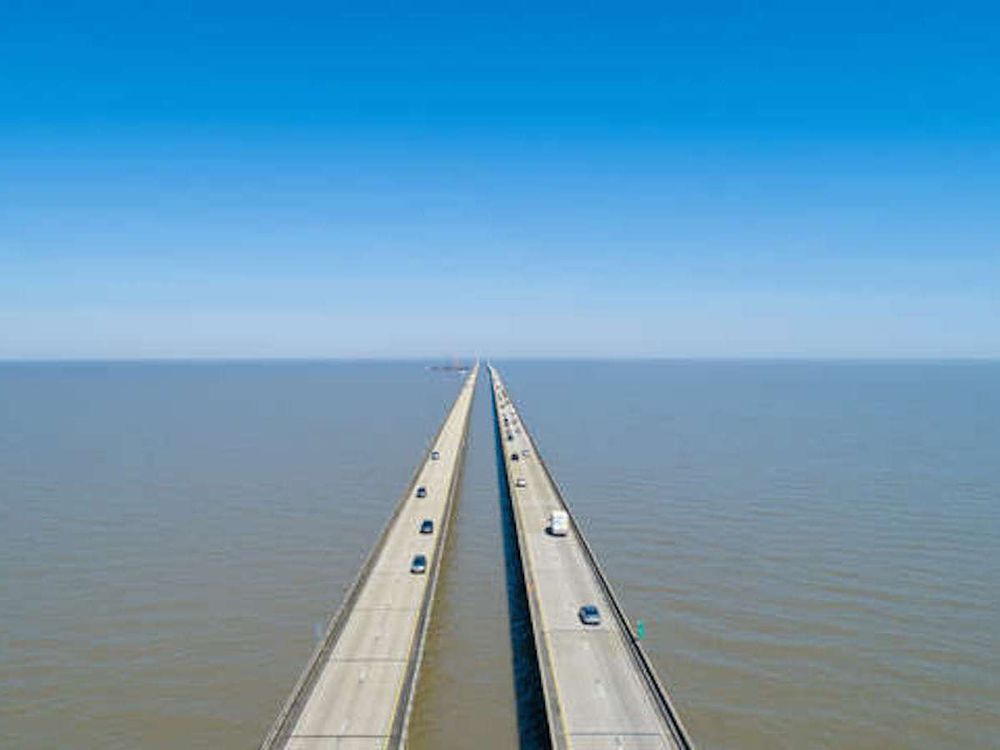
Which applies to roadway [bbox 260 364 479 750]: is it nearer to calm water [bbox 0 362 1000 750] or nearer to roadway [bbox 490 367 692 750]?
calm water [bbox 0 362 1000 750]

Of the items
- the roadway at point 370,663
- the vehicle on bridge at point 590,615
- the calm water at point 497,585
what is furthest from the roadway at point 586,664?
the roadway at point 370,663

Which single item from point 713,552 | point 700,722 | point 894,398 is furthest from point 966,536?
point 894,398

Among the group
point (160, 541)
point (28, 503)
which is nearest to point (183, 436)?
point (28, 503)

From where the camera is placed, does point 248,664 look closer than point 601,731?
No

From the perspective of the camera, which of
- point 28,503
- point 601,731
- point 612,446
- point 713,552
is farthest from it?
point 612,446

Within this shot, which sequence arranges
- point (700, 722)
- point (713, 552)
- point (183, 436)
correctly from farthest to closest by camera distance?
point (183, 436), point (713, 552), point (700, 722)

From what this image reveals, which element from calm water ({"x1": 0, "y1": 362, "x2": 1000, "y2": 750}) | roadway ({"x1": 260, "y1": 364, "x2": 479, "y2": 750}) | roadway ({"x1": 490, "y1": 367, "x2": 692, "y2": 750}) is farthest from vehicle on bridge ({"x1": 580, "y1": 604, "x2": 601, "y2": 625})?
roadway ({"x1": 260, "y1": 364, "x2": 479, "y2": 750})

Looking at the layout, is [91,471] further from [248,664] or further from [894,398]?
[894,398]

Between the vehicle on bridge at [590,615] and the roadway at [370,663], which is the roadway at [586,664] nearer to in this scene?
the vehicle on bridge at [590,615]
